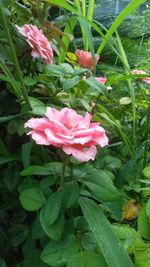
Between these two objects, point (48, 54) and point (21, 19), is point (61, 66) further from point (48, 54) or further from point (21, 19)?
point (21, 19)

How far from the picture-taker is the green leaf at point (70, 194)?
0.59 metres

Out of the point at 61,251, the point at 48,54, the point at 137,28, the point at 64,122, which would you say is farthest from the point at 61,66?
the point at 137,28

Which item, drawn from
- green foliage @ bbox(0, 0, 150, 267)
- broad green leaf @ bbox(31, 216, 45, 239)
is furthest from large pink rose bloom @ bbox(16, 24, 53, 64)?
broad green leaf @ bbox(31, 216, 45, 239)

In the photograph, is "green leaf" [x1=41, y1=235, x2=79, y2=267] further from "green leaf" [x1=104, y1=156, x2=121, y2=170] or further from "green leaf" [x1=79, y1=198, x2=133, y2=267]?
"green leaf" [x1=104, y1=156, x2=121, y2=170]

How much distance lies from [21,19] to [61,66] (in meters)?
0.22

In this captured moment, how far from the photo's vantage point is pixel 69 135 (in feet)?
1.76

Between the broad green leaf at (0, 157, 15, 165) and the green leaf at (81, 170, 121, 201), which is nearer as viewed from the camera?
the green leaf at (81, 170, 121, 201)

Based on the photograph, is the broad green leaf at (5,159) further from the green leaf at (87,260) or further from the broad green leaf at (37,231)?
the green leaf at (87,260)

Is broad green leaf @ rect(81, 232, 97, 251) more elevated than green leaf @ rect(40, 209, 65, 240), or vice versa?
green leaf @ rect(40, 209, 65, 240)

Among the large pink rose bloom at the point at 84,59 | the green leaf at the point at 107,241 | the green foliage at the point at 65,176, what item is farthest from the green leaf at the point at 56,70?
the green leaf at the point at 107,241

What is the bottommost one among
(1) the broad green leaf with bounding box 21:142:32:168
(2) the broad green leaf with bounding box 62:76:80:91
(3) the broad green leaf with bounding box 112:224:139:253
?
(3) the broad green leaf with bounding box 112:224:139:253

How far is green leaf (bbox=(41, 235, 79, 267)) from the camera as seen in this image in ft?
1.81

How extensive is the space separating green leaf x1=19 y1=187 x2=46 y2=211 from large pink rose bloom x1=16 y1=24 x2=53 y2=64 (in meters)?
0.28

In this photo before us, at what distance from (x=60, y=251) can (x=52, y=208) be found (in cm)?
6
